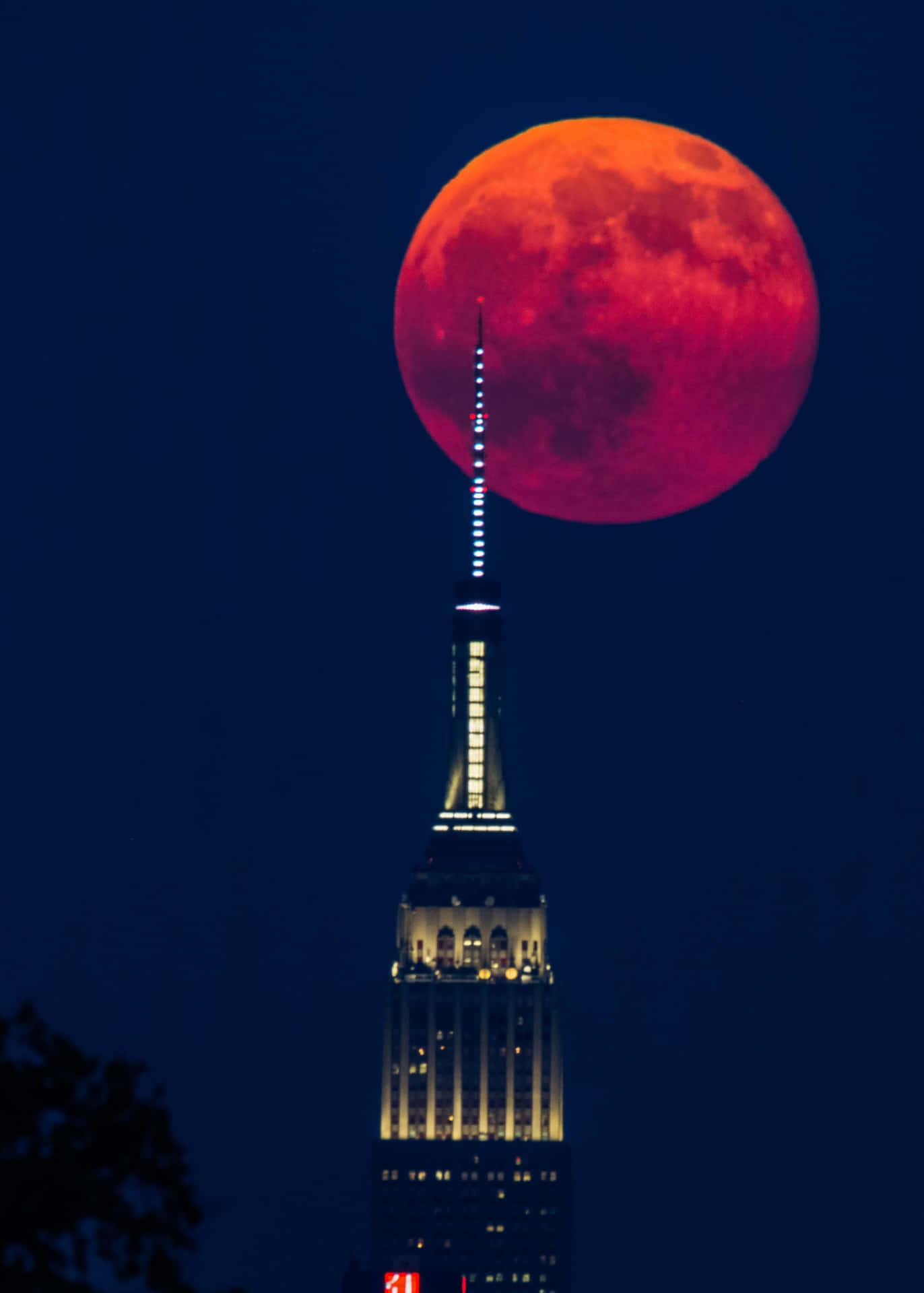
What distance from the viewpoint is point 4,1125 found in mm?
39344

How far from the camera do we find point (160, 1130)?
39000 mm

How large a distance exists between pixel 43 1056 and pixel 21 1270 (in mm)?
2576

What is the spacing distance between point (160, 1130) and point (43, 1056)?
5.39 ft

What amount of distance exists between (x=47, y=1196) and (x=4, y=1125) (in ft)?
3.29

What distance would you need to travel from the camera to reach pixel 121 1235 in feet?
130

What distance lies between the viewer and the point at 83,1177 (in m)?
39.6

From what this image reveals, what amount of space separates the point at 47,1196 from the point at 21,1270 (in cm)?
92

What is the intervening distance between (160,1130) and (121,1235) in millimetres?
1554

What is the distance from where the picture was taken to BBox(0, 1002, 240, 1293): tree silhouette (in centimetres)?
3909

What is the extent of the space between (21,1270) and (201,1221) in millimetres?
2637

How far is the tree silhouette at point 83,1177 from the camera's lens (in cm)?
3909

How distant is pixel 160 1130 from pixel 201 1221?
2.39m

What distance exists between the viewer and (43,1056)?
128ft
